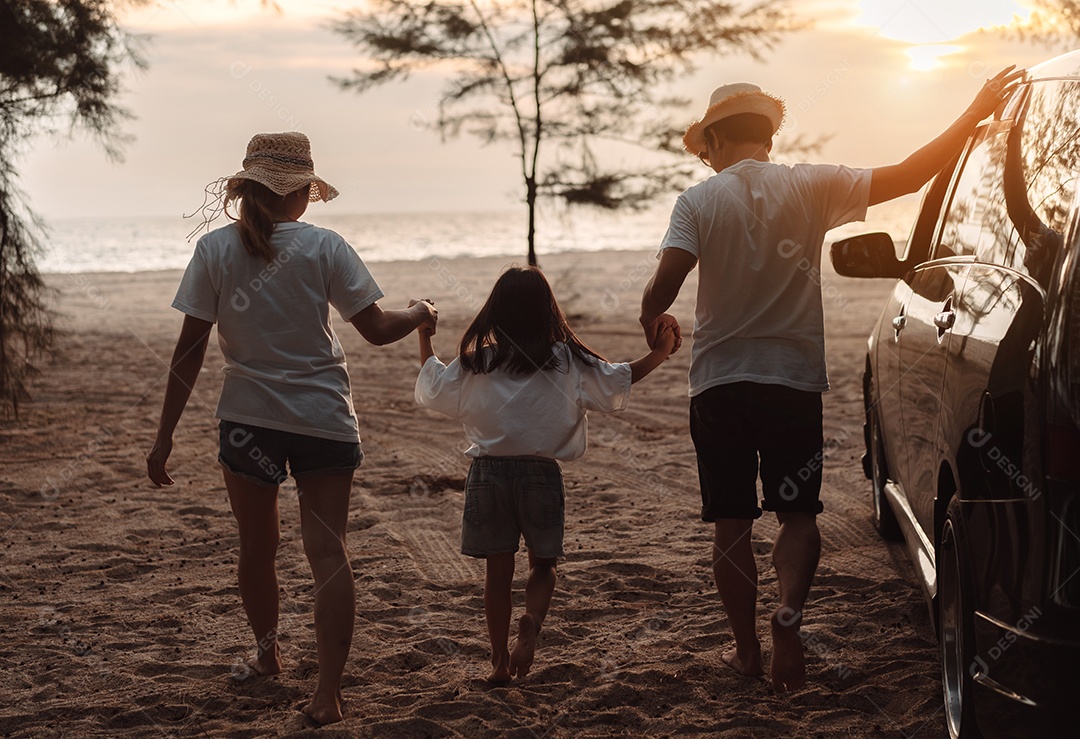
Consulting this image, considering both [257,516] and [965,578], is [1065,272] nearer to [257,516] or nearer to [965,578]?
[965,578]

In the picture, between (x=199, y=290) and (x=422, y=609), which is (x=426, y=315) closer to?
(x=199, y=290)

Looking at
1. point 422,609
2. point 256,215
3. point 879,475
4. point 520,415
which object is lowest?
point 422,609

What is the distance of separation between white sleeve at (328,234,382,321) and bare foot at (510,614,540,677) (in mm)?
1221

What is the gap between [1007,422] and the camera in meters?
2.62

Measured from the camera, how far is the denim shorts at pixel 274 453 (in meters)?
3.50

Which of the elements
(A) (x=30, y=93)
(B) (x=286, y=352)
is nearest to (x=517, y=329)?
(B) (x=286, y=352)

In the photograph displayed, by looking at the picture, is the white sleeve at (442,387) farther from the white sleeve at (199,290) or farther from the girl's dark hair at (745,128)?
the girl's dark hair at (745,128)

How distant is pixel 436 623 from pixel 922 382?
87.2 inches

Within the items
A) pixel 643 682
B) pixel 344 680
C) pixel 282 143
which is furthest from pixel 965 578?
pixel 282 143

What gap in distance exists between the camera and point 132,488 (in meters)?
7.12

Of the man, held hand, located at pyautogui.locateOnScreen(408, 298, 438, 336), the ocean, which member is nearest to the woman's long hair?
held hand, located at pyautogui.locateOnScreen(408, 298, 438, 336)

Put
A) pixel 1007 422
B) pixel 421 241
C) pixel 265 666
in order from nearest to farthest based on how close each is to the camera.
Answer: pixel 1007 422
pixel 265 666
pixel 421 241

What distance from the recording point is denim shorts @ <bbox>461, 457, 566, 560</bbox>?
3.75 meters

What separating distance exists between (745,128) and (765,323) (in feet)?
2.26
